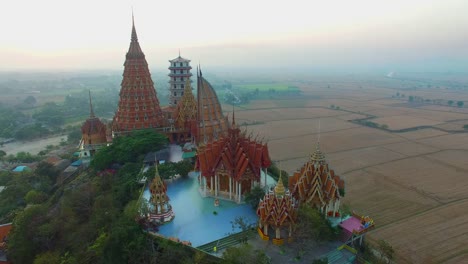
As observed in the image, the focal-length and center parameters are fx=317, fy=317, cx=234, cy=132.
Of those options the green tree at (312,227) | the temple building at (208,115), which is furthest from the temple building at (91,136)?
the green tree at (312,227)

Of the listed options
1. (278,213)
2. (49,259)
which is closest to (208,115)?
(278,213)

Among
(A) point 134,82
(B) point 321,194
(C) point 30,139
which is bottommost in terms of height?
(C) point 30,139

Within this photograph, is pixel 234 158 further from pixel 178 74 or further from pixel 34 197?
pixel 178 74

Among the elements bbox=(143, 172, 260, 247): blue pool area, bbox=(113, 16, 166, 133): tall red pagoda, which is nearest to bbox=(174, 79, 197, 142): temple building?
bbox=(113, 16, 166, 133): tall red pagoda

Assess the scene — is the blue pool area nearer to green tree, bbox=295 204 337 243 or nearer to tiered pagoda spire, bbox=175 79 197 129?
green tree, bbox=295 204 337 243

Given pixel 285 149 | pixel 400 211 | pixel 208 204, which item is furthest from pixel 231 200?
pixel 285 149

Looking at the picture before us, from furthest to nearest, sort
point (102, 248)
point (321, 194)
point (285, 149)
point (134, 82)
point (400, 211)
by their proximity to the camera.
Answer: point (285, 149), point (134, 82), point (400, 211), point (321, 194), point (102, 248)

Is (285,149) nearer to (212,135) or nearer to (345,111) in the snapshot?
(212,135)
